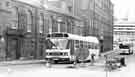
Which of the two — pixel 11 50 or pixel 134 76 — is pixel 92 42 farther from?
pixel 134 76

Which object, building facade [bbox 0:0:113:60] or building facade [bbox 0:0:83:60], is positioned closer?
building facade [bbox 0:0:113:60]

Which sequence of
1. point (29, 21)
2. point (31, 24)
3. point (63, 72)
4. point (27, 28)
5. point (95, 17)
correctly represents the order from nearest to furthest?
point (63, 72), point (27, 28), point (29, 21), point (31, 24), point (95, 17)

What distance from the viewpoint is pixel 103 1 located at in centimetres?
10631

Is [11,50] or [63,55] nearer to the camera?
[63,55]

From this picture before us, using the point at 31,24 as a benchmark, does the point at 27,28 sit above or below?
below

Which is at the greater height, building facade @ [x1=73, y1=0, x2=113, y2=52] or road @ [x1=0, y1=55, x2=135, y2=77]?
building facade @ [x1=73, y1=0, x2=113, y2=52]

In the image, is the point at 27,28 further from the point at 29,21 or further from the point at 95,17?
the point at 95,17

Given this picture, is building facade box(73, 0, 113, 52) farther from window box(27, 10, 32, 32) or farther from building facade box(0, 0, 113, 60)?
window box(27, 10, 32, 32)

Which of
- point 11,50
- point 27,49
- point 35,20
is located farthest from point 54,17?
point 11,50

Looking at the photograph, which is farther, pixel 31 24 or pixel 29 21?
pixel 31 24

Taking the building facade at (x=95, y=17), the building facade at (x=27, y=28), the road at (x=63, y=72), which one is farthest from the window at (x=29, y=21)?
the building facade at (x=95, y=17)

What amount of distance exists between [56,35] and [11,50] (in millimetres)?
9463

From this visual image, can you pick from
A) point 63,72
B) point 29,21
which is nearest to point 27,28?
point 29,21

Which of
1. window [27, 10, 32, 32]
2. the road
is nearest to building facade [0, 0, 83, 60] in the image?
window [27, 10, 32, 32]
